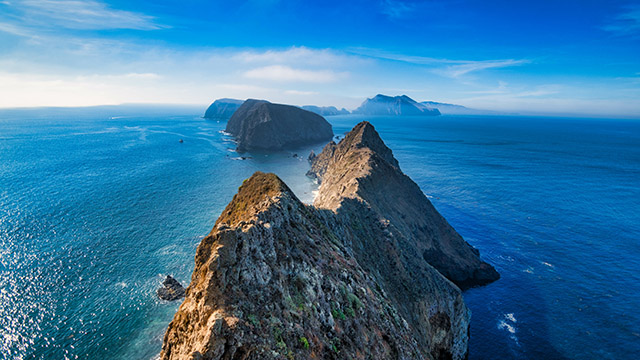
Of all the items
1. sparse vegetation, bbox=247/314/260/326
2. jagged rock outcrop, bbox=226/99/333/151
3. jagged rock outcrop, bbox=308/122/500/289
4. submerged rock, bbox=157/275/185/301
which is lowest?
submerged rock, bbox=157/275/185/301

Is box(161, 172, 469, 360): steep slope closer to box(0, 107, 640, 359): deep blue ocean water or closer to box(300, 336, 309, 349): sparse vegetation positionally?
box(300, 336, 309, 349): sparse vegetation

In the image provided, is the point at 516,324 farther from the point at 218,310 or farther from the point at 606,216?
the point at 606,216

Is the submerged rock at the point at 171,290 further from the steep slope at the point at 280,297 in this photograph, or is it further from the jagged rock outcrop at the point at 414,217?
the steep slope at the point at 280,297

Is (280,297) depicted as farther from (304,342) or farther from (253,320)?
(304,342)

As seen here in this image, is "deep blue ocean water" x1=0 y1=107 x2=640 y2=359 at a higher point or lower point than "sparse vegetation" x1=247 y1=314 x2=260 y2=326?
lower

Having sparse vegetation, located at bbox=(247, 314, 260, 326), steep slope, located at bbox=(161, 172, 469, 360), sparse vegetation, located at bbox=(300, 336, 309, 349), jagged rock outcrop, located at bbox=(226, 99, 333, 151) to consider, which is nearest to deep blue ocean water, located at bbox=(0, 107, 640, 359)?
steep slope, located at bbox=(161, 172, 469, 360)

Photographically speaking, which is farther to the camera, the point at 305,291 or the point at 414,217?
the point at 414,217

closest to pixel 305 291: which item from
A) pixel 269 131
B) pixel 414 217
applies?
pixel 414 217
